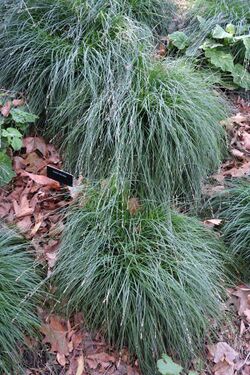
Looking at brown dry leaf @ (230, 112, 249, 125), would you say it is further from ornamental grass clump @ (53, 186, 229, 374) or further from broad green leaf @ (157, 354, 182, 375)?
broad green leaf @ (157, 354, 182, 375)

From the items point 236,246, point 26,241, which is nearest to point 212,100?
point 236,246

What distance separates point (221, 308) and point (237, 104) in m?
1.92

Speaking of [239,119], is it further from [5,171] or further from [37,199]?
[5,171]

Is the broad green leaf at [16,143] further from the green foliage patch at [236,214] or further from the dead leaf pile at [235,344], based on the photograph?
the dead leaf pile at [235,344]

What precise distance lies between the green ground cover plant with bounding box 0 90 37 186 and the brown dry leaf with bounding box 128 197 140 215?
749 millimetres

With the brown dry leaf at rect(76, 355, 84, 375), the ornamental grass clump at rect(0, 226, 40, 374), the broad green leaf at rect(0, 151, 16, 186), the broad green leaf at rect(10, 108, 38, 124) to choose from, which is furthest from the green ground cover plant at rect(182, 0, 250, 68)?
the brown dry leaf at rect(76, 355, 84, 375)

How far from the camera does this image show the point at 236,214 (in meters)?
3.07

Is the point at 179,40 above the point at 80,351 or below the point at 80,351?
above

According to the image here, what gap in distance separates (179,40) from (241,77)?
1.89ft

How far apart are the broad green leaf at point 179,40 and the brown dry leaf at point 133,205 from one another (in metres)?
1.65

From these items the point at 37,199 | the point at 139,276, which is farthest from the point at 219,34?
the point at 139,276

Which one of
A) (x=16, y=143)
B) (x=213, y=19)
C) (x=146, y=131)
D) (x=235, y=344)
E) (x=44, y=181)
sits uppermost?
(x=213, y=19)

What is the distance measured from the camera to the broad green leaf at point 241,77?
400cm

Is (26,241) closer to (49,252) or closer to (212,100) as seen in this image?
(49,252)
